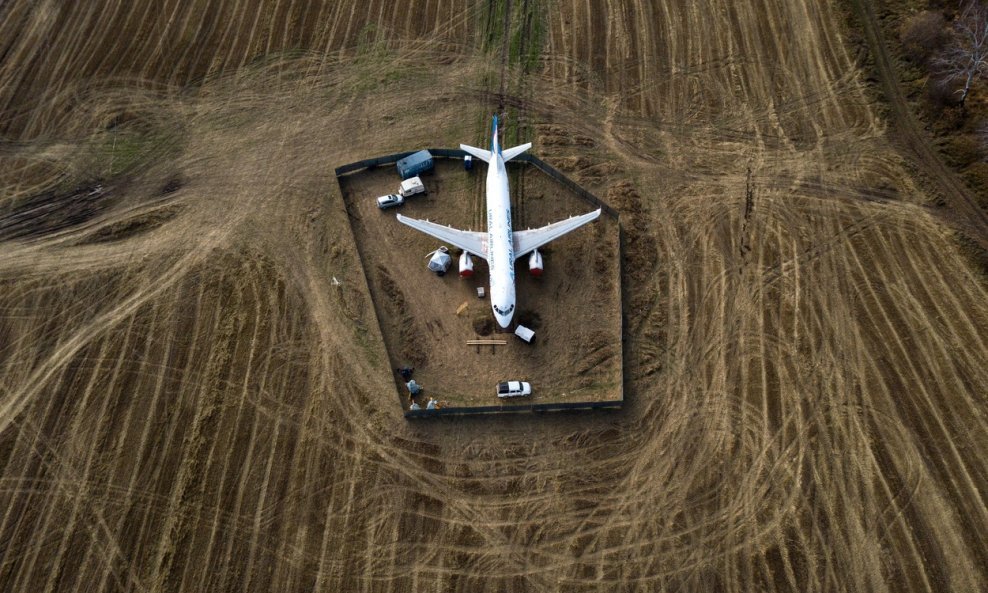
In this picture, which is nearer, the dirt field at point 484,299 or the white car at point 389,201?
the dirt field at point 484,299

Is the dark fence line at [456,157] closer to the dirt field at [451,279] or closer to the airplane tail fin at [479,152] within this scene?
the dirt field at [451,279]

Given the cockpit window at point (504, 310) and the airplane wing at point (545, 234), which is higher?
the airplane wing at point (545, 234)

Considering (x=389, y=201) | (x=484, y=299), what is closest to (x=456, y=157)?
(x=389, y=201)

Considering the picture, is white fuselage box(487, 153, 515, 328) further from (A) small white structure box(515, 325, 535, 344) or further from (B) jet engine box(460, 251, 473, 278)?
(B) jet engine box(460, 251, 473, 278)

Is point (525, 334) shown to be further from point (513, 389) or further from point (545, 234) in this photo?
point (545, 234)

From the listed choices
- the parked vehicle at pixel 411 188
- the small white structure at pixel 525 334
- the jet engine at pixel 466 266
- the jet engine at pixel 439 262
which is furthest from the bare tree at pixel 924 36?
the jet engine at pixel 439 262

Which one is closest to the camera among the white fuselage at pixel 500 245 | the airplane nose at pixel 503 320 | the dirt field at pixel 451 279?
the dirt field at pixel 451 279

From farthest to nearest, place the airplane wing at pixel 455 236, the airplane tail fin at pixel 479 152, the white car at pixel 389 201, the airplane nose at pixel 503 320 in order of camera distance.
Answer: the airplane tail fin at pixel 479 152, the white car at pixel 389 201, the airplane wing at pixel 455 236, the airplane nose at pixel 503 320

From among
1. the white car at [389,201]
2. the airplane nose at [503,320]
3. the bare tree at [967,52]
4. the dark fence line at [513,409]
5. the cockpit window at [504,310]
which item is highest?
the bare tree at [967,52]
